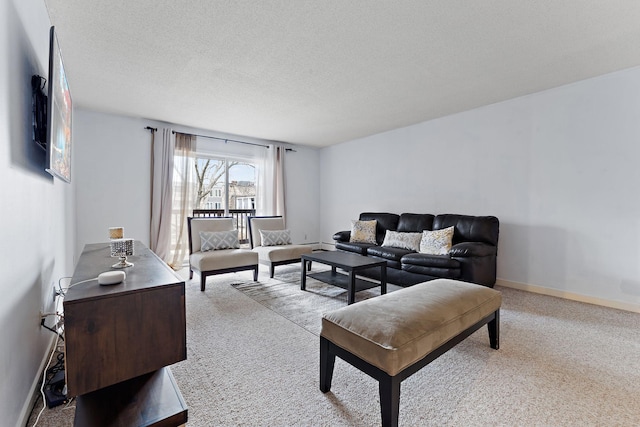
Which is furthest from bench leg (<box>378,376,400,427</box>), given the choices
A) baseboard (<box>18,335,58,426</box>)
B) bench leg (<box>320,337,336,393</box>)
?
baseboard (<box>18,335,58,426</box>)

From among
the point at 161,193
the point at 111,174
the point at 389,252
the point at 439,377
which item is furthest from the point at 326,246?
the point at 439,377

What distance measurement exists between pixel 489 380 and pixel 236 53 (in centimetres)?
315

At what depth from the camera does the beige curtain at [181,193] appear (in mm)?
4836

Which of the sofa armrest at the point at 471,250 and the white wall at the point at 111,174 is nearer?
the sofa armrest at the point at 471,250

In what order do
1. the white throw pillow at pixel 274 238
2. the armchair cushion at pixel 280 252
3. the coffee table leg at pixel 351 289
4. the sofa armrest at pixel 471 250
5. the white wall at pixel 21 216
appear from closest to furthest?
the white wall at pixel 21 216, the coffee table leg at pixel 351 289, the sofa armrest at pixel 471 250, the armchair cushion at pixel 280 252, the white throw pillow at pixel 274 238

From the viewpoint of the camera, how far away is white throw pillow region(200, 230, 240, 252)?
3863 millimetres

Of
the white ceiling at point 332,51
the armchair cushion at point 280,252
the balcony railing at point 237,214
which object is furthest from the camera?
the balcony railing at point 237,214

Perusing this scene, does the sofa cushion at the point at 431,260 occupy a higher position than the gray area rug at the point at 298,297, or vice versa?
the sofa cushion at the point at 431,260

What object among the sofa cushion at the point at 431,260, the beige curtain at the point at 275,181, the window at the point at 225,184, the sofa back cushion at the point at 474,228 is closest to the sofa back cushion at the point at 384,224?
the sofa back cushion at the point at 474,228

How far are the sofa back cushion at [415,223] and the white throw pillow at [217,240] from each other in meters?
2.56

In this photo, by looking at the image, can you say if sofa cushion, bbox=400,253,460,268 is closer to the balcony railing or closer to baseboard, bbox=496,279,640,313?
baseboard, bbox=496,279,640,313

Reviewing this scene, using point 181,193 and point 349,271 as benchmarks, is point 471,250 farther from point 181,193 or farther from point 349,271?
point 181,193

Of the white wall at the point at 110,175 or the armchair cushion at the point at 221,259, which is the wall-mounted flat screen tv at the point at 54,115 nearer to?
the armchair cushion at the point at 221,259

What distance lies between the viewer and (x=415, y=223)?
14.0 ft
